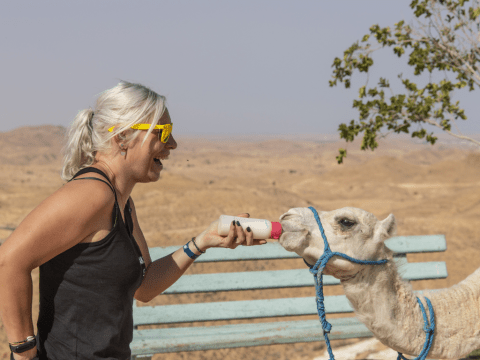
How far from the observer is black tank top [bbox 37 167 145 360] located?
5.44 feet

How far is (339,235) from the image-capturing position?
2105mm

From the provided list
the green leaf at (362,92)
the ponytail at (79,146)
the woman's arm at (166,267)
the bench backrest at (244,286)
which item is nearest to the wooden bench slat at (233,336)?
the bench backrest at (244,286)

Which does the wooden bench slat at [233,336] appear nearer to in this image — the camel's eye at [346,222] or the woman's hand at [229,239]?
the woman's hand at [229,239]

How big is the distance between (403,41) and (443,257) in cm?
518

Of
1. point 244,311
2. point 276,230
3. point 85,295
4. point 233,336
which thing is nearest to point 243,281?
point 244,311

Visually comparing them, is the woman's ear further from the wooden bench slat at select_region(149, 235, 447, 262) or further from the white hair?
the wooden bench slat at select_region(149, 235, 447, 262)

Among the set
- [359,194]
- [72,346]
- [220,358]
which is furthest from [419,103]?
[359,194]

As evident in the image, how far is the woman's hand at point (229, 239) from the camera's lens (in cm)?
197

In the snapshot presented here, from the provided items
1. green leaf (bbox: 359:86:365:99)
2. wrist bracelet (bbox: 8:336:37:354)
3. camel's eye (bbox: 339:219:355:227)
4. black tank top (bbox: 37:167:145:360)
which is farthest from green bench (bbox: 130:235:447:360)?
green leaf (bbox: 359:86:365:99)

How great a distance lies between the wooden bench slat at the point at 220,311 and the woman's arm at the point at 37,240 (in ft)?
6.07

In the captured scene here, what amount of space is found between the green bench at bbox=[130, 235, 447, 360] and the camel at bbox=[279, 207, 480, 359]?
0.99 meters

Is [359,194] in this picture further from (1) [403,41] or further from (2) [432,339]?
(2) [432,339]

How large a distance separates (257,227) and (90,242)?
0.74m

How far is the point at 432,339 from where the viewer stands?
227 cm
